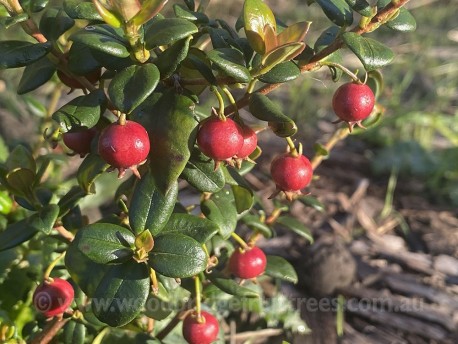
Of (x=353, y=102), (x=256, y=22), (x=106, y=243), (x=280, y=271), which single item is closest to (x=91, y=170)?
(x=106, y=243)

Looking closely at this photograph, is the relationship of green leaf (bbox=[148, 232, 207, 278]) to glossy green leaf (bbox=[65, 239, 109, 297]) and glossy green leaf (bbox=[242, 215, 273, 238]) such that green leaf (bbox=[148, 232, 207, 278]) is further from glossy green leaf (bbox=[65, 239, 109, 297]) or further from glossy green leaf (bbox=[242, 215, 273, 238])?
glossy green leaf (bbox=[242, 215, 273, 238])

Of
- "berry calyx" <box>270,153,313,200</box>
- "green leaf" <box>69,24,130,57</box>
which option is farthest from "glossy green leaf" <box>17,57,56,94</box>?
"berry calyx" <box>270,153,313,200</box>

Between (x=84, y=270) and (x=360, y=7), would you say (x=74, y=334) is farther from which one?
(x=360, y=7)

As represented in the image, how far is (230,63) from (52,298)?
78 cm

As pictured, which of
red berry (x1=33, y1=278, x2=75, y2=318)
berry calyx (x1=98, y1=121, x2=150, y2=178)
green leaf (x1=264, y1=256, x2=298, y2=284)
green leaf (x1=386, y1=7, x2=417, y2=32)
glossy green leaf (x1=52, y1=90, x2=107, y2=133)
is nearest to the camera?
berry calyx (x1=98, y1=121, x2=150, y2=178)

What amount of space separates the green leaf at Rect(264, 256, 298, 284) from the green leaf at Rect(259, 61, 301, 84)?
2.58 ft

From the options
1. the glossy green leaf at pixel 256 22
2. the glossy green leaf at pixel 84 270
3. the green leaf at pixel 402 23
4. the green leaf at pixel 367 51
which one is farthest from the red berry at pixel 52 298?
the green leaf at pixel 402 23

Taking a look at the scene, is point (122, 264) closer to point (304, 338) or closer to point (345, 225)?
point (304, 338)

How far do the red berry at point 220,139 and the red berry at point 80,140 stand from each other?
1.13ft

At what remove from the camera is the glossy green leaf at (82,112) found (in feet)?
4.33

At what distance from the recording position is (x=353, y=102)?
1.38 m

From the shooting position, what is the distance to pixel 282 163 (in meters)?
1.52

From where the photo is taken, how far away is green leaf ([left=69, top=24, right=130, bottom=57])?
1223 millimetres

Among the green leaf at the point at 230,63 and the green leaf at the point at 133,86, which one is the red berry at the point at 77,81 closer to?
the green leaf at the point at 133,86
